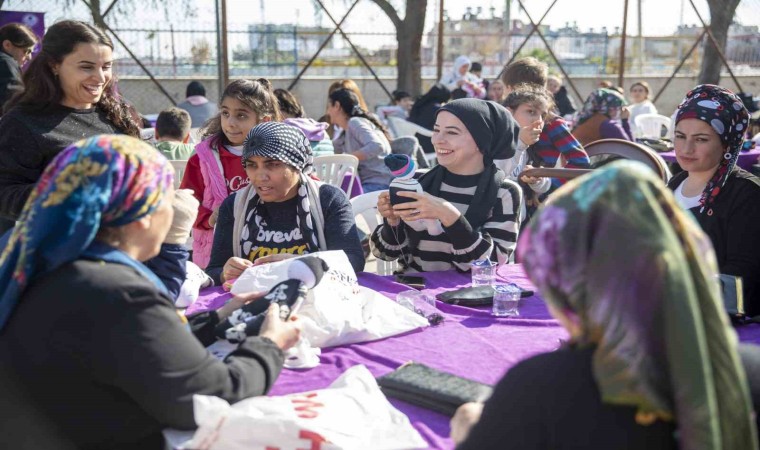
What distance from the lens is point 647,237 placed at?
3.90 feet

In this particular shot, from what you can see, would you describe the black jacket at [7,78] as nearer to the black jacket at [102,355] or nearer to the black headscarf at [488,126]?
the black headscarf at [488,126]

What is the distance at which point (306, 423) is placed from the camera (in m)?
1.74

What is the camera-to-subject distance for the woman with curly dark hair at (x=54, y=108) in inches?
127

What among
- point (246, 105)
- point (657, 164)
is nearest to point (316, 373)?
point (246, 105)

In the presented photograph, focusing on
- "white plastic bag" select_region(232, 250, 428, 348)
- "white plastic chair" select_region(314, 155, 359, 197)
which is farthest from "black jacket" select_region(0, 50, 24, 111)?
"white plastic bag" select_region(232, 250, 428, 348)

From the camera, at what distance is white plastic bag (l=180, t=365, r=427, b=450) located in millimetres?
1696

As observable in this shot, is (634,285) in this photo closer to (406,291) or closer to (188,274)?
(406,291)

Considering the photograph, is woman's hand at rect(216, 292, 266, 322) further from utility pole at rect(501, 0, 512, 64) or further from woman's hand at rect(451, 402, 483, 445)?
utility pole at rect(501, 0, 512, 64)

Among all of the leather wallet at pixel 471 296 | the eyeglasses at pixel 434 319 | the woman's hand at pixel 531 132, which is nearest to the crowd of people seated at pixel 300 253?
the leather wallet at pixel 471 296

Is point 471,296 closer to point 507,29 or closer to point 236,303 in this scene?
point 236,303

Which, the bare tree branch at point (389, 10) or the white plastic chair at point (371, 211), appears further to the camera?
the bare tree branch at point (389, 10)

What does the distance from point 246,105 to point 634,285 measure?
3.27 meters

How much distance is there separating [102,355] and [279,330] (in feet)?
1.88

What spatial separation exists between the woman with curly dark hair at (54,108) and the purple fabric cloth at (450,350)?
995mm
